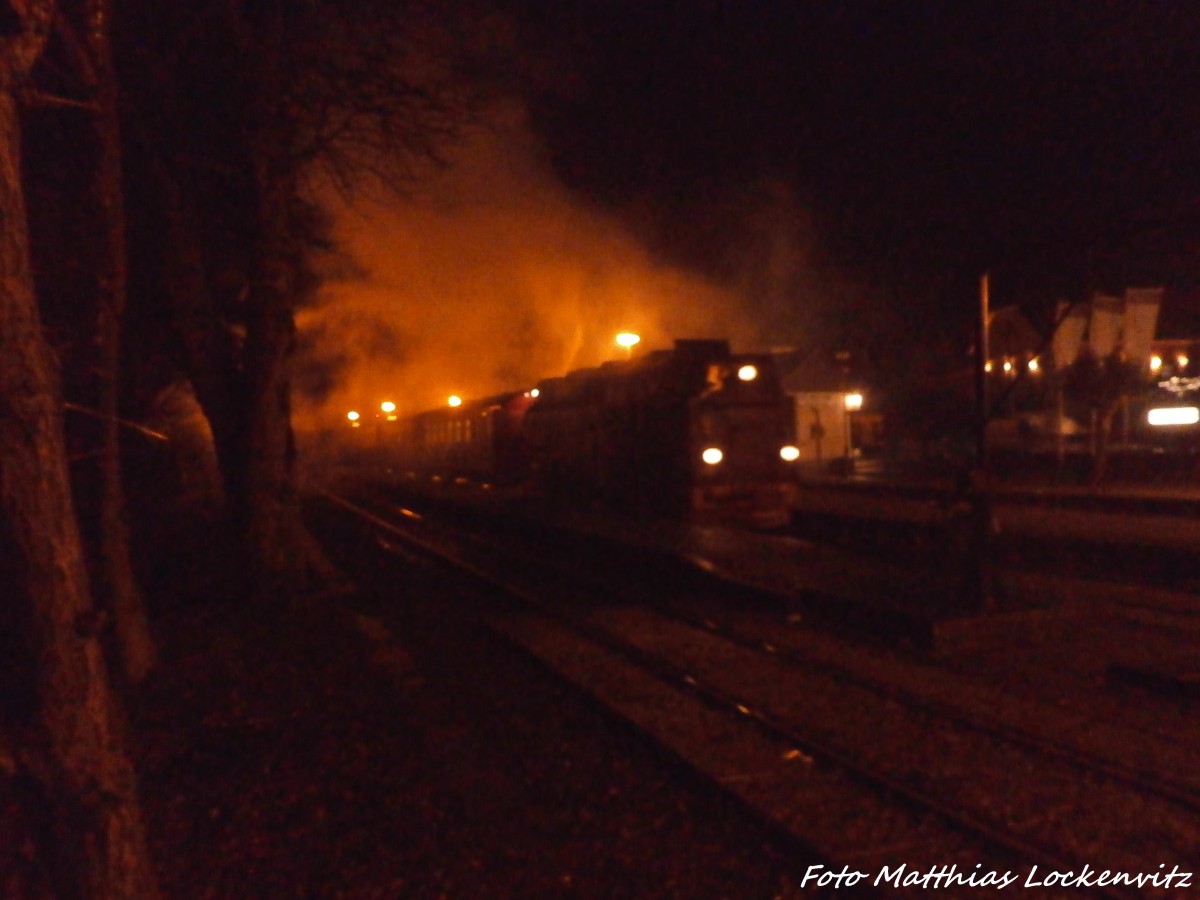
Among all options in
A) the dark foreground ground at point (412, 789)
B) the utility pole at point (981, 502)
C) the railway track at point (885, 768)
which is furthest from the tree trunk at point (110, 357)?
the utility pole at point (981, 502)

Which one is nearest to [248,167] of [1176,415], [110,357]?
[110,357]

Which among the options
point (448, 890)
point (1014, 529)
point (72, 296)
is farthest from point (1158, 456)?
point (448, 890)

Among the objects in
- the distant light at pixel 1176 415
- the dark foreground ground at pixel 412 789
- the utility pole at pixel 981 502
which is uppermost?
the distant light at pixel 1176 415

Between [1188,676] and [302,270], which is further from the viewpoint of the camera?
[302,270]

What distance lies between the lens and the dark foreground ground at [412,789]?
5.18 meters

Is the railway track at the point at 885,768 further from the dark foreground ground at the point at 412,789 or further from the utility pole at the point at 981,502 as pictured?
the utility pole at the point at 981,502

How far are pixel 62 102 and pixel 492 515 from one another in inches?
771

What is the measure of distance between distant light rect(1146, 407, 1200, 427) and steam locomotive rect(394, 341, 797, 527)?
67.1ft

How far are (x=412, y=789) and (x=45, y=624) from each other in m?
3.32

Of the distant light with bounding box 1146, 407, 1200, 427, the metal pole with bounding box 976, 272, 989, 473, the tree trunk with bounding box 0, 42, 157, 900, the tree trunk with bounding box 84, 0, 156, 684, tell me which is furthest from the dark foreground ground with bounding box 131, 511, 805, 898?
Result: the distant light with bounding box 1146, 407, 1200, 427

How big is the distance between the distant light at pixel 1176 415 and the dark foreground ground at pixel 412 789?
30814 millimetres

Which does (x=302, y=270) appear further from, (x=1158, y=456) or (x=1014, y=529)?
(x=1158, y=456)

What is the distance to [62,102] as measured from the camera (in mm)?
5719

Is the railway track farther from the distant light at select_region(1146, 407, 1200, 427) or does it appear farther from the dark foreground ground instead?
the distant light at select_region(1146, 407, 1200, 427)
